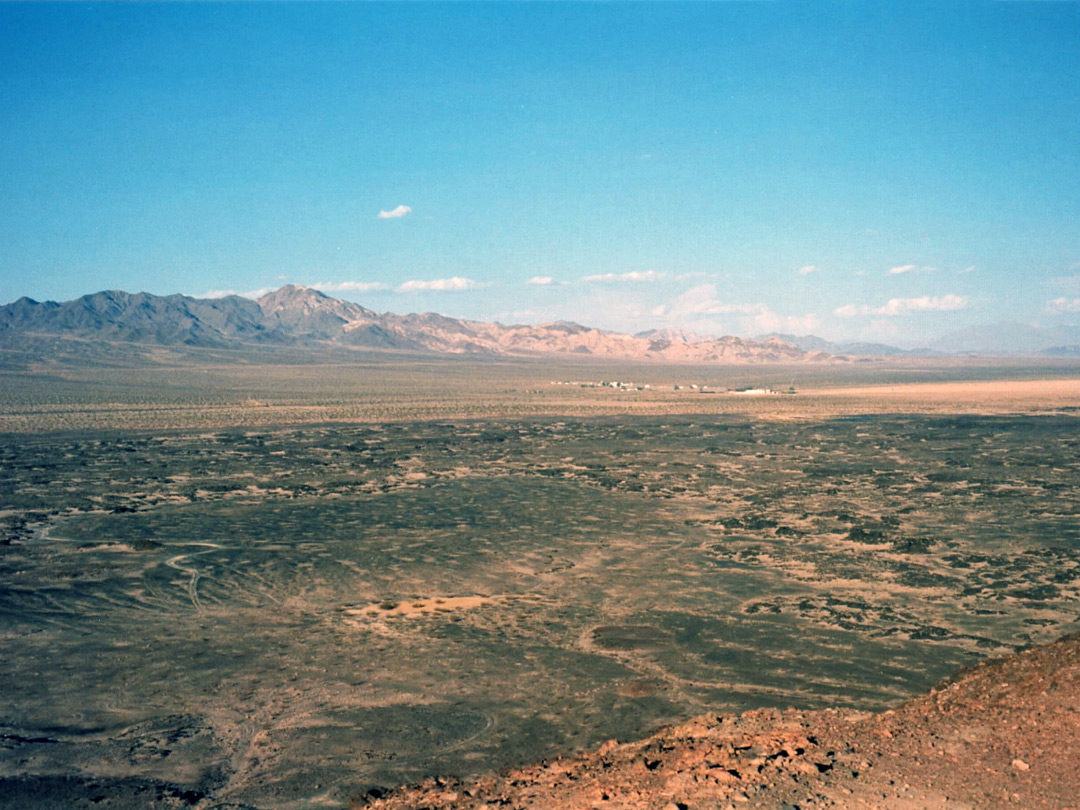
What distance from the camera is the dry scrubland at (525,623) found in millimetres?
7598

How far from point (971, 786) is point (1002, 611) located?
23.6ft

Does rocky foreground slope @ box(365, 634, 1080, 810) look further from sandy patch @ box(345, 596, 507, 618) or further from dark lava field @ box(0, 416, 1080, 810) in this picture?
sandy patch @ box(345, 596, 507, 618)

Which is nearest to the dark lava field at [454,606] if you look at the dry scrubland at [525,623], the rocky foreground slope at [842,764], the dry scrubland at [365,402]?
the dry scrubland at [525,623]

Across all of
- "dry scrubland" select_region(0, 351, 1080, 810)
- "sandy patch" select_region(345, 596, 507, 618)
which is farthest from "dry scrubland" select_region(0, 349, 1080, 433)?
"sandy patch" select_region(345, 596, 507, 618)

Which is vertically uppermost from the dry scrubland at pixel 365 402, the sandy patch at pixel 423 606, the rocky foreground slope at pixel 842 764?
the dry scrubland at pixel 365 402

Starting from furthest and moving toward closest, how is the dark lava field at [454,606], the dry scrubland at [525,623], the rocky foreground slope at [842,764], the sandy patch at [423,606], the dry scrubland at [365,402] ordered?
the dry scrubland at [365,402], the sandy patch at [423,606], the dark lava field at [454,606], the dry scrubland at [525,623], the rocky foreground slope at [842,764]

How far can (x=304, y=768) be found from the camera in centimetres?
816

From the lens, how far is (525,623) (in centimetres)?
1245

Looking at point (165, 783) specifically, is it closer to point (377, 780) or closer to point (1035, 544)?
point (377, 780)

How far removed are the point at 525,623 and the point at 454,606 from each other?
1.42 metres

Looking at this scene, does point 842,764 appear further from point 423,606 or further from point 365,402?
point 365,402

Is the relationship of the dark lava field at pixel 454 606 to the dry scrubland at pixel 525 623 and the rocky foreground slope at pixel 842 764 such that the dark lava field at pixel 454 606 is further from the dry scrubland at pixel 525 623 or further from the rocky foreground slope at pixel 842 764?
the rocky foreground slope at pixel 842 764

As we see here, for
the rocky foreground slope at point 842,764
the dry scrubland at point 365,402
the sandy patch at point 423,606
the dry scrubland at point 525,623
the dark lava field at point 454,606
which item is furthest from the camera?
the dry scrubland at point 365,402

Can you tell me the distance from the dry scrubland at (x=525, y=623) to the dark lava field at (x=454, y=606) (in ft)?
0.19
